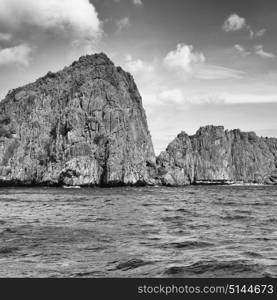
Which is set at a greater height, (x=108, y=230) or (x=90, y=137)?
(x=90, y=137)

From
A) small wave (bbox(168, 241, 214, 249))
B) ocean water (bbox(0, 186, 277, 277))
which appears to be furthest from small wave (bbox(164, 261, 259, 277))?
small wave (bbox(168, 241, 214, 249))

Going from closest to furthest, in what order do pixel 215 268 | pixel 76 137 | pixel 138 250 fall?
pixel 215 268
pixel 138 250
pixel 76 137

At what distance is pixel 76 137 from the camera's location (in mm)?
160625

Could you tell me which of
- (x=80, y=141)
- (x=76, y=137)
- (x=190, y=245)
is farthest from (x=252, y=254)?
(x=76, y=137)

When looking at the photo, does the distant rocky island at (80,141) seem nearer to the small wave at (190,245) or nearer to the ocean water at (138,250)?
the ocean water at (138,250)

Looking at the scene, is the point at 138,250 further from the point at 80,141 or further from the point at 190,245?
the point at 80,141

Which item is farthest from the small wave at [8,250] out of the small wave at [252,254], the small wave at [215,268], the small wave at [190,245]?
the small wave at [252,254]

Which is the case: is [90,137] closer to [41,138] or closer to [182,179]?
[41,138]

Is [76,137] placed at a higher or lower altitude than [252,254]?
higher

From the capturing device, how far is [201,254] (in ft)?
51.7

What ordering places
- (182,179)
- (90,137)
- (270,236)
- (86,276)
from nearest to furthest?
(86,276)
(270,236)
(90,137)
(182,179)

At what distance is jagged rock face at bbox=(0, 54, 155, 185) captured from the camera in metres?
149
